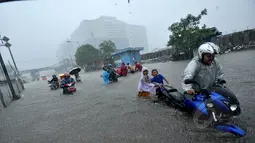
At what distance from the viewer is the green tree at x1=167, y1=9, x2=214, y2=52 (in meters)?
19.5

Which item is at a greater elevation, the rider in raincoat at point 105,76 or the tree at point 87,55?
the tree at point 87,55

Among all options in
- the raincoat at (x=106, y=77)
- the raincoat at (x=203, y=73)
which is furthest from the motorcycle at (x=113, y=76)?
the raincoat at (x=203, y=73)

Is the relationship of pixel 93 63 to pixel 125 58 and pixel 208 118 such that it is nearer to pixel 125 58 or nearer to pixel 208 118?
pixel 125 58

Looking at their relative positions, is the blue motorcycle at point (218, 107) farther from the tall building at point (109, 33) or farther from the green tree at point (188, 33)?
the tall building at point (109, 33)

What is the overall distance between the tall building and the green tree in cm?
11694

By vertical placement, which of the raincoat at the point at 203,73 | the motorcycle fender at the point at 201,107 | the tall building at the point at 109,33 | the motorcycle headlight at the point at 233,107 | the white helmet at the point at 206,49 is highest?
the tall building at the point at 109,33

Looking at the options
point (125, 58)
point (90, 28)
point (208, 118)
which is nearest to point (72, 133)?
point (208, 118)

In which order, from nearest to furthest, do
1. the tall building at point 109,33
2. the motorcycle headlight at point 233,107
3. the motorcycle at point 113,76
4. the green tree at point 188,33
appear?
1. the motorcycle headlight at point 233,107
2. the motorcycle at point 113,76
3. the green tree at point 188,33
4. the tall building at point 109,33

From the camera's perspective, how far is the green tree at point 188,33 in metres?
19.5

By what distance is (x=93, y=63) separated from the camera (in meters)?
46.0

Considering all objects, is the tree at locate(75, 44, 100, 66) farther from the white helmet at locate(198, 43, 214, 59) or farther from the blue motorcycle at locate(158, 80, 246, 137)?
the blue motorcycle at locate(158, 80, 246, 137)

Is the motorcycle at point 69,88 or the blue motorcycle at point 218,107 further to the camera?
the motorcycle at point 69,88

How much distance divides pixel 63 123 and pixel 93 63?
140 feet

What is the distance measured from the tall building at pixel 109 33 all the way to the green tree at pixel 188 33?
116941 millimetres
